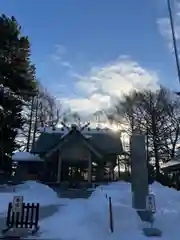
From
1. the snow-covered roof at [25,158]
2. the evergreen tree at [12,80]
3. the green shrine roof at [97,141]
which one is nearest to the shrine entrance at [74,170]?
the green shrine roof at [97,141]

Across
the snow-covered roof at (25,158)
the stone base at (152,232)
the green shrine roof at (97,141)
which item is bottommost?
the stone base at (152,232)

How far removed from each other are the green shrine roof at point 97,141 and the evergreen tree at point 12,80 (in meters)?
2.99

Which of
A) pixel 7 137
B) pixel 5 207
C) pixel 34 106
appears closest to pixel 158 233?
pixel 5 207

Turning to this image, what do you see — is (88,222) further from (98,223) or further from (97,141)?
(97,141)

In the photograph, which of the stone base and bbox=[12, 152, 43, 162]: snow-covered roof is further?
bbox=[12, 152, 43, 162]: snow-covered roof

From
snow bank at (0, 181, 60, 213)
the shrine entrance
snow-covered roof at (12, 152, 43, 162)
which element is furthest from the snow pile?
snow-covered roof at (12, 152, 43, 162)

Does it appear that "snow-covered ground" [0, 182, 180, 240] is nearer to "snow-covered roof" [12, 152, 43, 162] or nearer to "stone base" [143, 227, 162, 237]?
"stone base" [143, 227, 162, 237]

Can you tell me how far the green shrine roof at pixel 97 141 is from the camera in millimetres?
28827

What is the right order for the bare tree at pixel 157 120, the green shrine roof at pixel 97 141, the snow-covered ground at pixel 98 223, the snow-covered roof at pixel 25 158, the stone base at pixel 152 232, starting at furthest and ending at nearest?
the bare tree at pixel 157 120 → the snow-covered roof at pixel 25 158 → the green shrine roof at pixel 97 141 → the stone base at pixel 152 232 → the snow-covered ground at pixel 98 223

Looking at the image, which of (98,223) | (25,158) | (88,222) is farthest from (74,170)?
(98,223)

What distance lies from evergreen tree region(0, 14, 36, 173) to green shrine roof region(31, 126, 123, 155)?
9.82 feet

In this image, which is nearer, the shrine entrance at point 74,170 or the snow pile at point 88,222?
the snow pile at point 88,222

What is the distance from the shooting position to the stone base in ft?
32.6

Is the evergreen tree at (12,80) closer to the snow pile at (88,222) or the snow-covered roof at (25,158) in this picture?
the snow-covered roof at (25,158)
